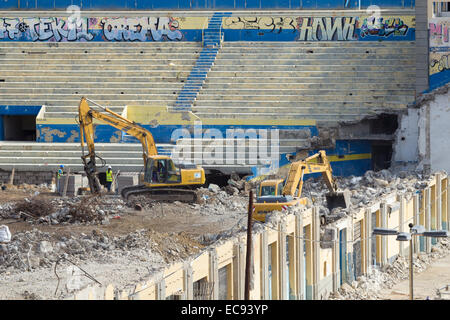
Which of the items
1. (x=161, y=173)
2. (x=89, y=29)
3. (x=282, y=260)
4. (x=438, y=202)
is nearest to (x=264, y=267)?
(x=282, y=260)

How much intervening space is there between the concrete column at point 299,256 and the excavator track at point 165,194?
34.3 feet

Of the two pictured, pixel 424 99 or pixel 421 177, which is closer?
pixel 421 177

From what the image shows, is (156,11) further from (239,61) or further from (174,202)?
(174,202)

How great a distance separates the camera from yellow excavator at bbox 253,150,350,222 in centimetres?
2447

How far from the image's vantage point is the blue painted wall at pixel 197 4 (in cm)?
4259

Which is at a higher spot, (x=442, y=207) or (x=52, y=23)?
(x=52, y=23)

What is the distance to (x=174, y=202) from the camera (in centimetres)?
3039

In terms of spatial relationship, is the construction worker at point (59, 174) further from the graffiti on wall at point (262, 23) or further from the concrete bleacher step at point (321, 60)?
the graffiti on wall at point (262, 23)

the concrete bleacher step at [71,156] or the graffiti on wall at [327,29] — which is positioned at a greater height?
the graffiti on wall at [327,29]

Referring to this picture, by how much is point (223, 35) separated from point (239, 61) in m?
2.22

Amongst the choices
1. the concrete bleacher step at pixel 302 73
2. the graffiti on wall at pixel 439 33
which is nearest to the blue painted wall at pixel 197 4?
the graffiti on wall at pixel 439 33

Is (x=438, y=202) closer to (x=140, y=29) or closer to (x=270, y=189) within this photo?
(x=270, y=189)

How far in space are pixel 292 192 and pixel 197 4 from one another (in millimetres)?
19146
